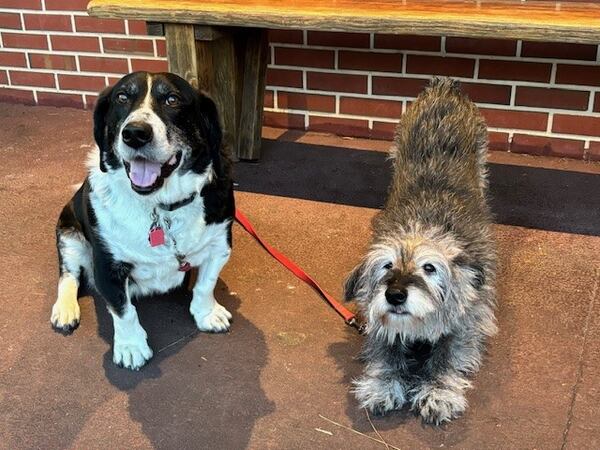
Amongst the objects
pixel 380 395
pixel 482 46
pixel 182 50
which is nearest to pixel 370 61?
pixel 482 46

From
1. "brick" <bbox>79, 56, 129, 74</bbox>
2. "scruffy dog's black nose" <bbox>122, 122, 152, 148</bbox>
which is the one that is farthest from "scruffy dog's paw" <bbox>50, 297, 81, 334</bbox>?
"brick" <bbox>79, 56, 129, 74</bbox>

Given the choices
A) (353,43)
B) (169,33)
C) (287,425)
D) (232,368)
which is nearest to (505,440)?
(287,425)

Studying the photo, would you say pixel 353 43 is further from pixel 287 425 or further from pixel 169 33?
pixel 287 425

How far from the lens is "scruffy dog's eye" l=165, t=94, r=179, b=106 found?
91.1 inches

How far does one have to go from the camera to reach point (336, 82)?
14.8 feet

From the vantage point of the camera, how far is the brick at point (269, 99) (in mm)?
4680

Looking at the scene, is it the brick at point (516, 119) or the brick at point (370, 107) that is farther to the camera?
the brick at point (370, 107)

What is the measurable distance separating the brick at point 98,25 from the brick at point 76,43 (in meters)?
0.07

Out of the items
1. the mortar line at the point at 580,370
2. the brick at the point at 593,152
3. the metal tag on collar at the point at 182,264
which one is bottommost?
the mortar line at the point at 580,370

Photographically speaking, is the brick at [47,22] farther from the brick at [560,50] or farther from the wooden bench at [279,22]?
the brick at [560,50]

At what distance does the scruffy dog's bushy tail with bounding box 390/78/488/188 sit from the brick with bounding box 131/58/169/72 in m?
2.22

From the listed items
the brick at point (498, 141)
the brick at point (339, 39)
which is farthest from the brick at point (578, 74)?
the brick at point (339, 39)

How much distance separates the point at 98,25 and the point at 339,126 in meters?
1.83

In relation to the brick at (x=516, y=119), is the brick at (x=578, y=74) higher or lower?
higher
